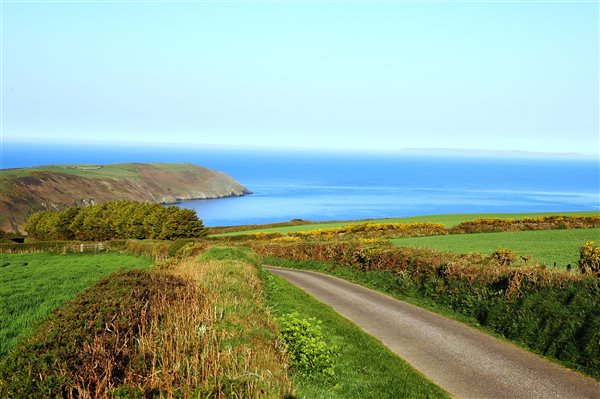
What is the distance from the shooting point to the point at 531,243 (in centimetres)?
3850

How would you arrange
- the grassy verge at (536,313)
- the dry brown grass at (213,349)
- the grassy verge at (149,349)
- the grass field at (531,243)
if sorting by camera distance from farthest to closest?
the grass field at (531,243), the grassy verge at (536,313), the dry brown grass at (213,349), the grassy verge at (149,349)

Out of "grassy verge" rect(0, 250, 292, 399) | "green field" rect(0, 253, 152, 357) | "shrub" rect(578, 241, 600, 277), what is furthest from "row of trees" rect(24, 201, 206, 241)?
"grassy verge" rect(0, 250, 292, 399)

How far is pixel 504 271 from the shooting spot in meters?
20.8

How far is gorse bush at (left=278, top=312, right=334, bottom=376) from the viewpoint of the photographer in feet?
42.7

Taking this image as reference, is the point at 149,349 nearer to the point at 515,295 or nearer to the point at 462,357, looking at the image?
the point at 462,357

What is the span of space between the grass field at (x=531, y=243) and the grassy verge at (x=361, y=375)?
47.8 ft

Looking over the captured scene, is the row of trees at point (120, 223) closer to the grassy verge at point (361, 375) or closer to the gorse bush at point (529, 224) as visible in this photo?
the gorse bush at point (529, 224)

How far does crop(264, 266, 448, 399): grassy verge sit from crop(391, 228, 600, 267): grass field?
573 inches

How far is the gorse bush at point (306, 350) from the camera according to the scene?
1302 centimetres

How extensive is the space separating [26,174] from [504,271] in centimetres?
18149

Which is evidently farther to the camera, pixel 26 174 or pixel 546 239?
pixel 26 174

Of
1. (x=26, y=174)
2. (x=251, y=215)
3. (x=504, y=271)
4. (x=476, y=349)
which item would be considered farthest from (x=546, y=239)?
(x=26, y=174)

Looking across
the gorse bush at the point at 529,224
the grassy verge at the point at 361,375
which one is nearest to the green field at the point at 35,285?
the grassy verge at the point at 361,375

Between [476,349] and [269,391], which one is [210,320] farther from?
[476,349]
